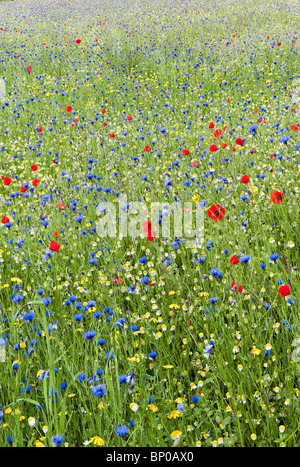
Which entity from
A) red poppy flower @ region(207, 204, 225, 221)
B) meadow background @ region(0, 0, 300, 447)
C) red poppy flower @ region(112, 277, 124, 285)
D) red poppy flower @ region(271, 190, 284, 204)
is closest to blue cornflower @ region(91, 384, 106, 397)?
meadow background @ region(0, 0, 300, 447)

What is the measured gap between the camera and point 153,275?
102 inches

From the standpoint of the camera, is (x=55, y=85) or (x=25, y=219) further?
(x=55, y=85)

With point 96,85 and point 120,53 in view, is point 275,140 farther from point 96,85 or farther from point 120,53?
point 120,53

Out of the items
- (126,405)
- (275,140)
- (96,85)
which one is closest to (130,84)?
(96,85)

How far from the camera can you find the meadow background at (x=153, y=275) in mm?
1736

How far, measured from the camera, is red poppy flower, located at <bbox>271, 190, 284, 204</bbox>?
2.56 metres

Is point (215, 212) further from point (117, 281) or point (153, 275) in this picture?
point (117, 281)

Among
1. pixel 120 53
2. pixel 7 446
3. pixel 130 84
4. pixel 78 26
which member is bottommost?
pixel 7 446

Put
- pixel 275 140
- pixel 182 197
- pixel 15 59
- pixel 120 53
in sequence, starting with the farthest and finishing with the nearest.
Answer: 1. pixel 15 59
2. pixel 120 53
3. pixel 275 140
4. pixel 182 197

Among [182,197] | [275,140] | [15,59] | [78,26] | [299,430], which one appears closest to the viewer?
[299,430]

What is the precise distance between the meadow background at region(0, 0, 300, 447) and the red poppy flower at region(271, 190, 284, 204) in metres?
0.03

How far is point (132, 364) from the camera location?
6.30ft

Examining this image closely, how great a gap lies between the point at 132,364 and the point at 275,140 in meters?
3.33

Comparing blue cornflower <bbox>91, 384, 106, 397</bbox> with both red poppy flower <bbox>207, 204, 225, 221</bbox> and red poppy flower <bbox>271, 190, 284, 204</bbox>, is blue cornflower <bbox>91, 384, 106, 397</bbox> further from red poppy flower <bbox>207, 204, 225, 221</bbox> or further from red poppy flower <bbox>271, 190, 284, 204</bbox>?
red poppy flower <bbox>271, 190, 284, 204</bbox>
